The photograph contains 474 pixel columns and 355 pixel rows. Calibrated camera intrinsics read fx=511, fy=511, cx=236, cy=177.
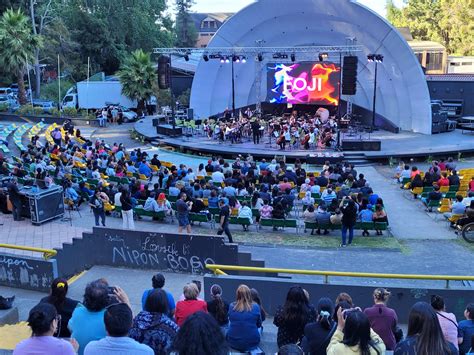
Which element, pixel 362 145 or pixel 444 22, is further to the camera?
pixel 444 22

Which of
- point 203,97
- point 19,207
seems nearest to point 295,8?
point 203,97

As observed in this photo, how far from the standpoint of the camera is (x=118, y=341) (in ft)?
12.5

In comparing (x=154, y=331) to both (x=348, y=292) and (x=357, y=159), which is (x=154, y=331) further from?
(x=357, y=159)

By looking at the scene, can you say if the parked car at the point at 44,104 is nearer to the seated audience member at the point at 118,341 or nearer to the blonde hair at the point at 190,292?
the blonde hair at the point at 190,292

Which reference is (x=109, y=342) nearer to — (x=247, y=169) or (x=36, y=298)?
(x=36, y=298)

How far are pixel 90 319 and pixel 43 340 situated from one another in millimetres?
692

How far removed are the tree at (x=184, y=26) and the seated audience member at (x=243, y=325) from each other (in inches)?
2913

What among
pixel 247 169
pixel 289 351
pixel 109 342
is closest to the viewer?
pixel 289 351

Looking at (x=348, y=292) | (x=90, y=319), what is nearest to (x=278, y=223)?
(x=348, y=292)

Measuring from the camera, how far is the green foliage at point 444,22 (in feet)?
209

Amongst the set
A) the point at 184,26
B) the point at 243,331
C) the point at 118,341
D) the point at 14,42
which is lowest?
the point at 243,331

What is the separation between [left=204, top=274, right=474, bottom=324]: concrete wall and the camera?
797 centimetres

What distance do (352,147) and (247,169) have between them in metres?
8.25

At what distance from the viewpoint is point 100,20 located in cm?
5041
